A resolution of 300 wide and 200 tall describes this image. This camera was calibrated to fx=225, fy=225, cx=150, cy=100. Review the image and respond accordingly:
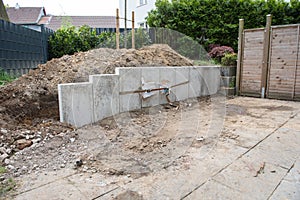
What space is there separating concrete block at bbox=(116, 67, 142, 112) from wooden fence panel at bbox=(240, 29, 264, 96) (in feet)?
11.2

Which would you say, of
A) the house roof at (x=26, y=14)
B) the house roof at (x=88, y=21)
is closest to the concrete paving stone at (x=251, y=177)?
the house roof at (x=88, y=21)

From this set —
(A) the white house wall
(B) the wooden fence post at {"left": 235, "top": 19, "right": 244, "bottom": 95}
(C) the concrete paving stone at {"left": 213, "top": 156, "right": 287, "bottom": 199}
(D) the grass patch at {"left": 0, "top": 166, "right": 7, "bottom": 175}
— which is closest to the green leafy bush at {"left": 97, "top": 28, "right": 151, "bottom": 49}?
(B) the wooden fence post at {"left": 235, "top": 19, "right": 244, "bottom": 95}

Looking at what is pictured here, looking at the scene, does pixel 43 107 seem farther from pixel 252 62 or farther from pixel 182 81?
pixel 252 62

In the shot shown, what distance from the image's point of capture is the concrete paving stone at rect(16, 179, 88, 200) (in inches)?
65.6

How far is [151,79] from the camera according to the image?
171 inches

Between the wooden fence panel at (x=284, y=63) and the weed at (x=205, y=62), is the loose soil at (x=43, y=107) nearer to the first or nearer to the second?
the weed at (x=205, y=62)

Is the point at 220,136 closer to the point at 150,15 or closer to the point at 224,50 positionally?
the point at 224,50

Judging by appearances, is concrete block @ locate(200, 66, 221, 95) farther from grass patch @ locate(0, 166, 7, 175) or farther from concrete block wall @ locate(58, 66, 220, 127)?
grass patch @ locate(0, 166, 7, 175)

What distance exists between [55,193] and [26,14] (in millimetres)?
24396

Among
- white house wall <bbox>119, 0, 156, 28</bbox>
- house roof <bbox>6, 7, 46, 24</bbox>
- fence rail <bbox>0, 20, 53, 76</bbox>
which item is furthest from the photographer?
house roof <bbox>6, 7, 46, 24</bbox>

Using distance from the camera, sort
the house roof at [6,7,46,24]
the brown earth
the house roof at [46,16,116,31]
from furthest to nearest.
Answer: the house roof at [6,7,46,24], the house roof at [46,16,116,31], the brown earth

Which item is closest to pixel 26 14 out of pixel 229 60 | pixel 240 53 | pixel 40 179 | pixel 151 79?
pixel 229 60

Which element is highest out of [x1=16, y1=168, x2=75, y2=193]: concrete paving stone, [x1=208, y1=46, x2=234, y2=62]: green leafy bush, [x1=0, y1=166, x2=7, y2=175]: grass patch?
[x1=208, y1=46, x2=234, y2=62]: green leafy bush

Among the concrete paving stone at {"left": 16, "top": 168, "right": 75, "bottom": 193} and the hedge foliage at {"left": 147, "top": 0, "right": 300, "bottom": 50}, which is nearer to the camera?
the concrete paving stone at {"left": 16, "top": 168, "right": 75, "bottom": 193}
